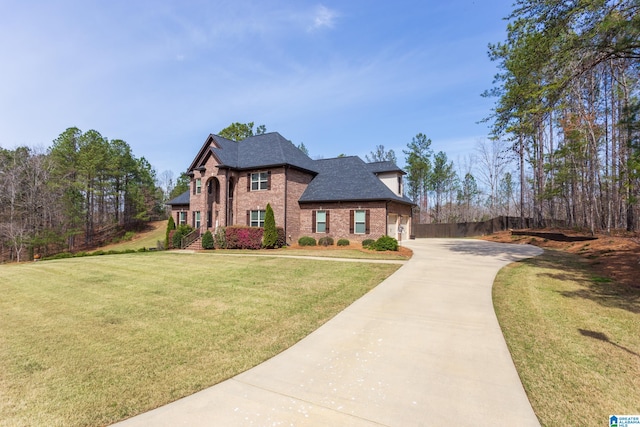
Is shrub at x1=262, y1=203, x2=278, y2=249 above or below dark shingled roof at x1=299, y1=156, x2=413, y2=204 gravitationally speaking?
below

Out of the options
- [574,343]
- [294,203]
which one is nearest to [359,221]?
[294,203]

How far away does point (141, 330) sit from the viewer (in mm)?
5836

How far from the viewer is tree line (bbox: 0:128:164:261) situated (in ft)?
99.2

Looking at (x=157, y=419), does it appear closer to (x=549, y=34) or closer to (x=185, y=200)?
(x=549, y=34)

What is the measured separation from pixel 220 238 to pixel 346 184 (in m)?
10.8

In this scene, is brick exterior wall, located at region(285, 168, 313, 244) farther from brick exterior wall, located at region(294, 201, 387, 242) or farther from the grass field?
the grass field

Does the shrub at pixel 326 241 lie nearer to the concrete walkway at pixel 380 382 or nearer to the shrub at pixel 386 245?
the shrub at pixel 386 245

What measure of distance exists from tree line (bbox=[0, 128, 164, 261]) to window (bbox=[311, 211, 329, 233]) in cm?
2992

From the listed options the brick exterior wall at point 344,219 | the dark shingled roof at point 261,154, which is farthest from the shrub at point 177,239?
the brick exterior wall at point 344,219

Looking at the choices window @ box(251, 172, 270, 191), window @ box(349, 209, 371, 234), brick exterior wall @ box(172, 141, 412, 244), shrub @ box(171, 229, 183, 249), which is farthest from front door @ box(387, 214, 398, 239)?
shrub @ box(171, 229, 183, 249)

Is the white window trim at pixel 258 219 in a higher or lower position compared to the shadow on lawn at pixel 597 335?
higher

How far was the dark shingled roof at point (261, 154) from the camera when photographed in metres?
23.3

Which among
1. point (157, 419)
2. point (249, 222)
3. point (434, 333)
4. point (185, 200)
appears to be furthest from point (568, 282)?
point (185, 200)

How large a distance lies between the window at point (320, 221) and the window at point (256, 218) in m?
4.15
